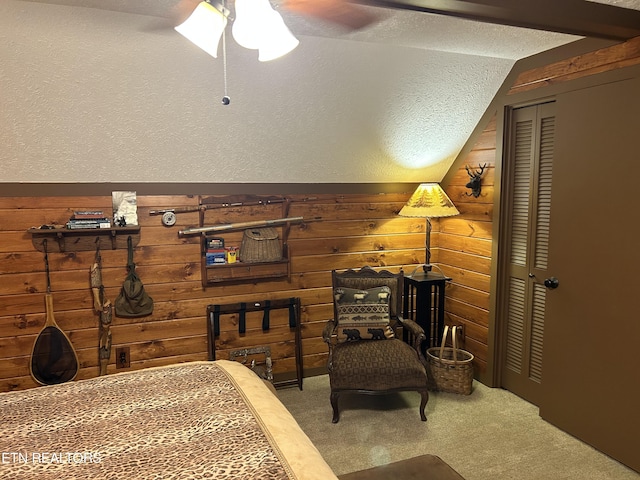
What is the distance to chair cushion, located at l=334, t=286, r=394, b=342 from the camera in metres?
3.41

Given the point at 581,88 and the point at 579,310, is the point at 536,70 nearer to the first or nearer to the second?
the point at 581,88

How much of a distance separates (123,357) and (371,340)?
1.80 m

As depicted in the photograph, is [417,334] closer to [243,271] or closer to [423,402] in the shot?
[423,402]

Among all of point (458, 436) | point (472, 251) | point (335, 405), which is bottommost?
point (458, 436)

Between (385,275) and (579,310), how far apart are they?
4.36 feet

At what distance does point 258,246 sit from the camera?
143 inches

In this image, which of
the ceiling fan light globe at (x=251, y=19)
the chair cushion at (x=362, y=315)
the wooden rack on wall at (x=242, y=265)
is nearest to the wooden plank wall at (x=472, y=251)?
the chair cushion at (x=362, y=315)

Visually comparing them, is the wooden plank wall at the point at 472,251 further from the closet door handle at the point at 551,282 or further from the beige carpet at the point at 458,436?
the closet door handle at the point at 551,282

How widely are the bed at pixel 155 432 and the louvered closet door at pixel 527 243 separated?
222 cm

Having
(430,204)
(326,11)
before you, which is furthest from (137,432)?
(430,204)

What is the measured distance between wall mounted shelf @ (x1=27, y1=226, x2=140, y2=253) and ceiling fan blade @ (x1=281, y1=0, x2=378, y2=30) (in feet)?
6.20

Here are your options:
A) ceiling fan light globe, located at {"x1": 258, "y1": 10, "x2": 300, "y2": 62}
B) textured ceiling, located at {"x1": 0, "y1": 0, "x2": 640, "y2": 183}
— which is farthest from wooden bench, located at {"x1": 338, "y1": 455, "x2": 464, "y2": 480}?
textured ceiling, located at {"x1": 0, "y1": 0, "x2": 640, "y2": 183}

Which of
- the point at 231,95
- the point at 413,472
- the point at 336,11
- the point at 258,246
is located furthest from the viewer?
the point at 258,246

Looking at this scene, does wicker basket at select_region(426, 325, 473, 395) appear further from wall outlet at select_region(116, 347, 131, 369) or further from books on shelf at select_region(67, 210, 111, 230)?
books on shelf at select_region(67, 210, 111, 230)
